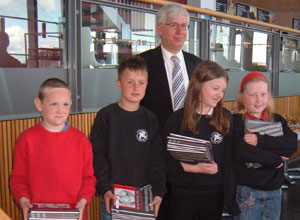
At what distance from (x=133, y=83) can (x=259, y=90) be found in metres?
0.83

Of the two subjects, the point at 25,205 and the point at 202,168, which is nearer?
the point at 25,205

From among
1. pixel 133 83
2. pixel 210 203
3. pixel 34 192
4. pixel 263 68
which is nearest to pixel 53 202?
pixel 34 192

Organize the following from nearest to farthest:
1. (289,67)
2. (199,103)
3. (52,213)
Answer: (52,213)
(199,103)
(289,67)

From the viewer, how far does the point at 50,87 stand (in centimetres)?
204

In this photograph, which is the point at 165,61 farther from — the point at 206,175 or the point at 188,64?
the point at 206,175

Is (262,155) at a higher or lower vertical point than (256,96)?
lower

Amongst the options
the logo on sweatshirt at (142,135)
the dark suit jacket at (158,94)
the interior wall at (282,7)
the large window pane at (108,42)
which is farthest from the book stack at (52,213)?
the interior wall at (282,7)

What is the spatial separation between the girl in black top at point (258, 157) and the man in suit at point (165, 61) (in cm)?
52

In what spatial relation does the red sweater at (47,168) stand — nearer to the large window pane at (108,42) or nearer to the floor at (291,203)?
the large window pane at (108,42)

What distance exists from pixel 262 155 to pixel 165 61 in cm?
98

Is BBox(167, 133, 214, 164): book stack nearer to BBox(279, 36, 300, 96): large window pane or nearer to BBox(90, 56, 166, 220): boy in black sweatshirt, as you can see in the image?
BBox(90, 56, 166, 220): boy in black sweatshirt

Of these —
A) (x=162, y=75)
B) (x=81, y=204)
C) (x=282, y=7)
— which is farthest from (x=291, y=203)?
(x=282, y=7)

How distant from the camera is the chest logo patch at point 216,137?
7.50ft

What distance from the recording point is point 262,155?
7.41ft
